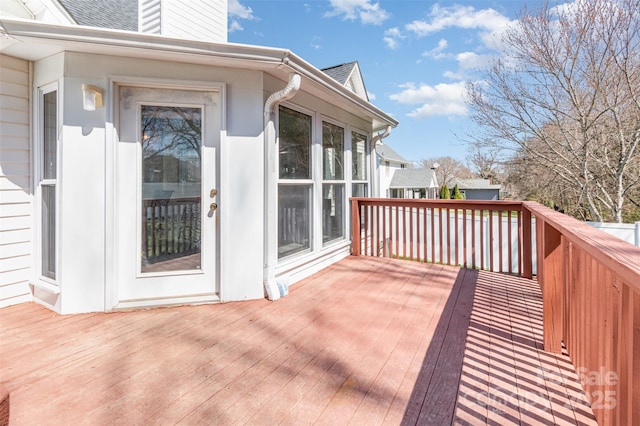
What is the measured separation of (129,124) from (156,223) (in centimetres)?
92

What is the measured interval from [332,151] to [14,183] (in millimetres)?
3439

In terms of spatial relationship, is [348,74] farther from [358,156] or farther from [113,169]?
[113,169]

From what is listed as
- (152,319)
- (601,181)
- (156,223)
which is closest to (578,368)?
(152,319)

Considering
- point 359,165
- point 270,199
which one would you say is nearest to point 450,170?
point 359,165

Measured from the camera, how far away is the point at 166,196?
2975 mm

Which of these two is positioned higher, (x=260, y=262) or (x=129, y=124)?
(x=129, y=124)

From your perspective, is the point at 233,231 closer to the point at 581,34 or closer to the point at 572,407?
the point at 572,407

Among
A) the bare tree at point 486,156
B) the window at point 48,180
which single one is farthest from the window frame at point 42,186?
the bare tree at point 486,156

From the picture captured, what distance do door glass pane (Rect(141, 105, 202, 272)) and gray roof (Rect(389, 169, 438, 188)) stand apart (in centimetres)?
2042

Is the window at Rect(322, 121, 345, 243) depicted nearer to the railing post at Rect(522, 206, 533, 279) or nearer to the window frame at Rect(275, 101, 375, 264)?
the window frame at Rect(275, 101, 375, 264)

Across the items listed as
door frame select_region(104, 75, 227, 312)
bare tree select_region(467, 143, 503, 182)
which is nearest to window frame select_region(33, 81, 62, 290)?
Result: door frame select_region(104, 75, 227, 312)

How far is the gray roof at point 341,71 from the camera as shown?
7.62m

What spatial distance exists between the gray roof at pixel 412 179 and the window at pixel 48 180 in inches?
823

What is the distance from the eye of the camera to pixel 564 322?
86.3 inches
